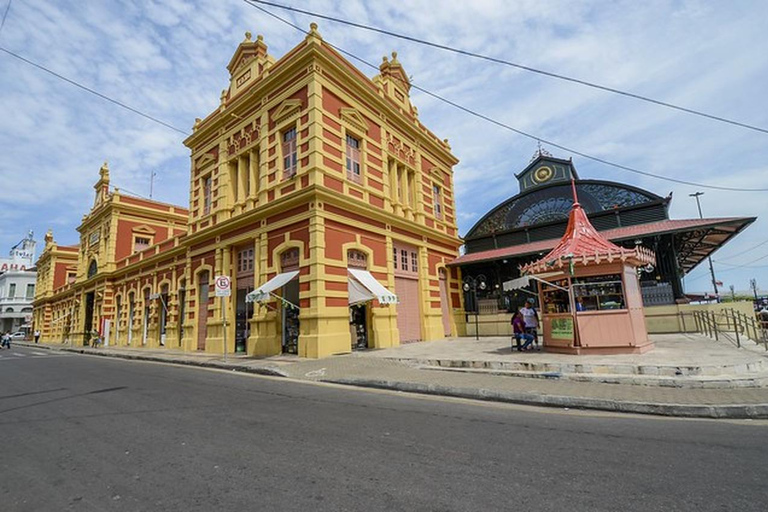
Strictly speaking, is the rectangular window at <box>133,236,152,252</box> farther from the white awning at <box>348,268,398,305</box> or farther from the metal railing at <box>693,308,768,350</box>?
the metal railing at <box>693,308,768,350</box>

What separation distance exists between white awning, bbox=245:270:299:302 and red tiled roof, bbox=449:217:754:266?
Result: 1039cm

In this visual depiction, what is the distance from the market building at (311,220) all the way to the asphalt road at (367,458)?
7.09m

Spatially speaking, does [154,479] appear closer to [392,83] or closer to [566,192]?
[392,83]

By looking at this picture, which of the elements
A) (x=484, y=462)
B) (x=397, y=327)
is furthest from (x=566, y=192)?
(x=484, y=462)

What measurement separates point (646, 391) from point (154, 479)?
770 centimetres

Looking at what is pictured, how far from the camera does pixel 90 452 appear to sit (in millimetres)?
4352

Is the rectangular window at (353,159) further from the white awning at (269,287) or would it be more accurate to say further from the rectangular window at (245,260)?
the rectangular window at (245,260)

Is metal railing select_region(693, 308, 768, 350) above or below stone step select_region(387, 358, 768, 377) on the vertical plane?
above

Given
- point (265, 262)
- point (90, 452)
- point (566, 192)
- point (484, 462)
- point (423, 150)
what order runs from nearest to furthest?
point (484, 462) → point (90, 452) → point (265, 262) → point (423, 150) → point (566, 192)

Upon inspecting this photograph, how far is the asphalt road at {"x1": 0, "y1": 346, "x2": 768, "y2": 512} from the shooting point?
308cm

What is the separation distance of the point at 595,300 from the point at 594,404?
5753mm

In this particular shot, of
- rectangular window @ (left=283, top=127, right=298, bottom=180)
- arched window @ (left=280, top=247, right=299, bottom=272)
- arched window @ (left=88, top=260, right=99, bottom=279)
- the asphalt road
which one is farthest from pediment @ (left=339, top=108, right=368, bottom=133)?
arched window @ (left=88, top=260, right=99, bottom=279)

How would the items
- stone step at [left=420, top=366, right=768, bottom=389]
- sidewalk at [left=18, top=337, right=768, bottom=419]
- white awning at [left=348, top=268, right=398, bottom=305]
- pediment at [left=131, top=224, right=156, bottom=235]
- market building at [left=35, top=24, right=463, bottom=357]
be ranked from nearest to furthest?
sidewalk at [left=18, top=337, right=768, bottom=419], stone step at [left=420, top=366, right=768, bottom=389], white awning at [left=348, top=268, right=398, bottom=305], market building at [left=35, top=24, right=463, bottom=357], pediment at [left=131, top=224, right=156, bottom=235]

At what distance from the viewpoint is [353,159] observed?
1603 centimetres
